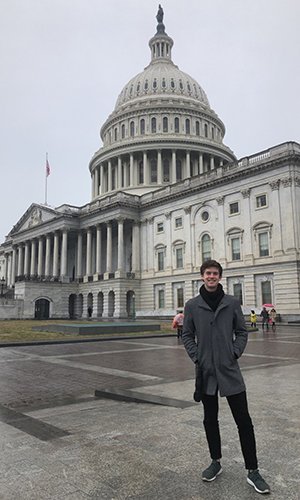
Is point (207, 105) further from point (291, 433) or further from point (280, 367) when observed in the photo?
point (291, 433)

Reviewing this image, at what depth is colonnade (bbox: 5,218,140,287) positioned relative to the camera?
2628 inches

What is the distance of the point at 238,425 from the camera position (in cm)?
446

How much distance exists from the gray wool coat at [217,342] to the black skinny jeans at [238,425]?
13 centimetres

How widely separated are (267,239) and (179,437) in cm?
4458

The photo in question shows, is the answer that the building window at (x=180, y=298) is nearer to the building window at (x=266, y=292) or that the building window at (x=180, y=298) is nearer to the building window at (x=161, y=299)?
the building window at (x=161, y=299)

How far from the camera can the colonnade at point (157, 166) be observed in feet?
261

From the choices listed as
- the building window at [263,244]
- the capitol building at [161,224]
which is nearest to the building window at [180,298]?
the capitol building at [161,224]

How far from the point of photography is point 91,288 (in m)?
69.4

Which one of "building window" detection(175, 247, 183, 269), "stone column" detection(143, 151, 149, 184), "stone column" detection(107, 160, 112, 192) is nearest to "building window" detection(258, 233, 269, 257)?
"building window" detection(175, 247, 183, 269)

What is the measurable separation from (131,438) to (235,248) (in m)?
47.7

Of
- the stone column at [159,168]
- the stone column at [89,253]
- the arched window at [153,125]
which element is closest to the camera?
the stone column at [89,253]

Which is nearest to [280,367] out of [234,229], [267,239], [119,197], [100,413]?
[100,413]

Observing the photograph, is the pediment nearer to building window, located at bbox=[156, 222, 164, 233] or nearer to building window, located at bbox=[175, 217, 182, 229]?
building window, located at bbox=[156, 222, 164, 233]

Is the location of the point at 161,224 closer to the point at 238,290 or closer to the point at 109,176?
the point at 238,290
